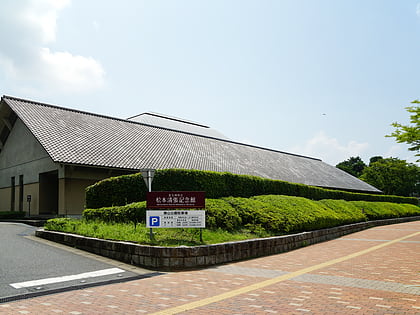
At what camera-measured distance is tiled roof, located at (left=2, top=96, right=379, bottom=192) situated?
2041 cm

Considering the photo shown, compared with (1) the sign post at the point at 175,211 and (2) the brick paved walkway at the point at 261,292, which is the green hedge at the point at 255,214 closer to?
(1) the sign post at the point at 175,211

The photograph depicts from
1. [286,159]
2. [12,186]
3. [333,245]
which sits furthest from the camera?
[286,159]

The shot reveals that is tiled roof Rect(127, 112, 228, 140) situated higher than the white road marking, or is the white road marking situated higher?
tiled roof Rect(127, 112, 228, 140)

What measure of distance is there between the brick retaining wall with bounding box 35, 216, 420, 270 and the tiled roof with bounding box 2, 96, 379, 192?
7975 millimetres

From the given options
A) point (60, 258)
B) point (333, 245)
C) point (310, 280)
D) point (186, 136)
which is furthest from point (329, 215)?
point (186, 136)

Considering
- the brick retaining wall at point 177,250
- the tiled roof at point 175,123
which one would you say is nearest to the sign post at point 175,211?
the brick retaining wall at point 177,250

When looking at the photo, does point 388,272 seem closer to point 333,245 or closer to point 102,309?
point 333,245

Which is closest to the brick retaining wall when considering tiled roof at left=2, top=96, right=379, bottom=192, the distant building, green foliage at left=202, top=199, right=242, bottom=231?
green foliage at left=202, top=199, right=242, bottom=231

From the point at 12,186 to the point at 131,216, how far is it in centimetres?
1763

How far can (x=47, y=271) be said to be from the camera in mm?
8023

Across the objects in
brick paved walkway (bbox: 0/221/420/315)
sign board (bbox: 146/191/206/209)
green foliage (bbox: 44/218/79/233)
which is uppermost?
sign board (bbox: 146/191/206/209)

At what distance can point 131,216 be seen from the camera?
12.5 metres

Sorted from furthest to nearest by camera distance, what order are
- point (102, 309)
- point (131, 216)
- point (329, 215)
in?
point (329, 215), point (131, 216), point (102, 309)

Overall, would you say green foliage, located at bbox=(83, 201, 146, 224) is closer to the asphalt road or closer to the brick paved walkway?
the asphalt road
